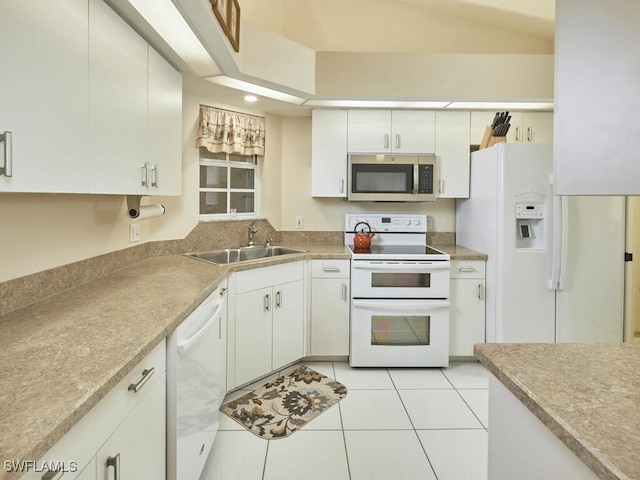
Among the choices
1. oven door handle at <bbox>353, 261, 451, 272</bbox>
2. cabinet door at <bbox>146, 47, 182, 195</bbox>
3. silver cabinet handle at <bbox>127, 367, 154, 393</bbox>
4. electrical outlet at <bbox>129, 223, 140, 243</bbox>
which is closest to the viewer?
silver cabinet handle at <bbox>127, 367, 154, 393</bbox>

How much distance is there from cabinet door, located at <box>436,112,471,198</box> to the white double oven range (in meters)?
0.73

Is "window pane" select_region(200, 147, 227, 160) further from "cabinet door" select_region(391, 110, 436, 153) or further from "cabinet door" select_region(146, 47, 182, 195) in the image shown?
"cabinet door" select_region(391, 110, 436, 153)

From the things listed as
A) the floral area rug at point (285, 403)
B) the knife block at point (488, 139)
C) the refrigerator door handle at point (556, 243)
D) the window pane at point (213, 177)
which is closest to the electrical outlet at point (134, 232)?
the window pane at point (213, 177)

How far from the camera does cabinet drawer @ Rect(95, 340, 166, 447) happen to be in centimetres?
92

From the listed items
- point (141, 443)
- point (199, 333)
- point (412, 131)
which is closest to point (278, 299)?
point (199, 333)

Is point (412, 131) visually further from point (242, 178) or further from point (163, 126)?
point (163, 126)

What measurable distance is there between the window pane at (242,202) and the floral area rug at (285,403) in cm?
148

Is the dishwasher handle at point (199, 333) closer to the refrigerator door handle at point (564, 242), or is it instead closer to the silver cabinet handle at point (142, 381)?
the silver cabinet handle at point (142, 381)

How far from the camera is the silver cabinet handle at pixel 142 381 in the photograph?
1.07 metres

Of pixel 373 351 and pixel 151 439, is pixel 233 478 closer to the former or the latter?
pixel 151 439

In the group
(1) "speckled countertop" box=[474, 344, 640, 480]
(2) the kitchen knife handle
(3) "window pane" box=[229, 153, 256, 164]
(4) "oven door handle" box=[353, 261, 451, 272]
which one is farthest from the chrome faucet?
(1) "speckled countertop" box=[474, 344, 640, 480]

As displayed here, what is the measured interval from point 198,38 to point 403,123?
192 centimetres

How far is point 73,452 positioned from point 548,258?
3.00 metres

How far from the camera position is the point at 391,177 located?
3.29 meters
